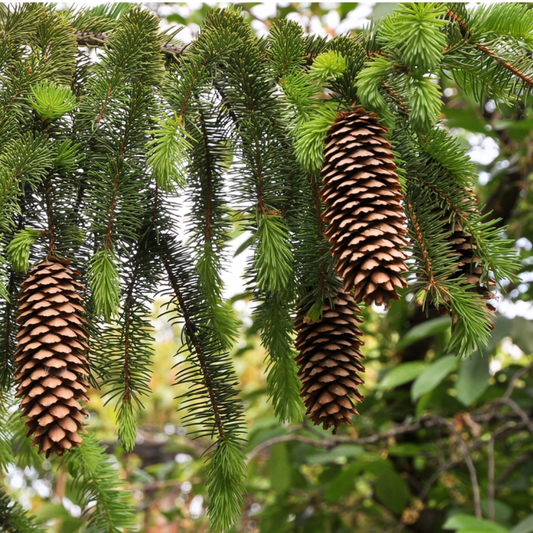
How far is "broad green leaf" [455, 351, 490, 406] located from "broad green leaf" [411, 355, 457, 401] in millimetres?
38

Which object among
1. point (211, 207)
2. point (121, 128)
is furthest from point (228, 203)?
point (121, 128)

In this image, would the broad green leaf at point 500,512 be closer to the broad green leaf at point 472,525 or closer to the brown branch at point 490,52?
the broad green leaf at point 472,525

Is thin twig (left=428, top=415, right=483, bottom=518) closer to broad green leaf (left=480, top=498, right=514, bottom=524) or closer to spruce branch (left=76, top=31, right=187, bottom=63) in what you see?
broad green leaf (left=480, top=498, right=514, bottom=524)

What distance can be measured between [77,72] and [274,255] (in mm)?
417

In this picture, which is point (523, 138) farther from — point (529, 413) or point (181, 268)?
point (181, 268)

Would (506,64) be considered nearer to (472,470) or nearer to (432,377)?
(432,377)

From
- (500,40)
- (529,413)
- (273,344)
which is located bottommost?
(529,413)

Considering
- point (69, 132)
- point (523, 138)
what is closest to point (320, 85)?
point (69, 132)

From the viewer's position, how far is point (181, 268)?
30.4 inches

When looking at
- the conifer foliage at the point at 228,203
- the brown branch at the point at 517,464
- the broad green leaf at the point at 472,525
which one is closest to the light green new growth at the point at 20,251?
the conifer foliage at the point at 228,203

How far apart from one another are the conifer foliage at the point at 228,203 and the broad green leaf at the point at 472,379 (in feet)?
3.09

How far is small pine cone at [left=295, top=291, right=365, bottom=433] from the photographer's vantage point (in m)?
0.63

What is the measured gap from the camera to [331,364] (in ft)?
2.09

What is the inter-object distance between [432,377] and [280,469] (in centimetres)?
73
